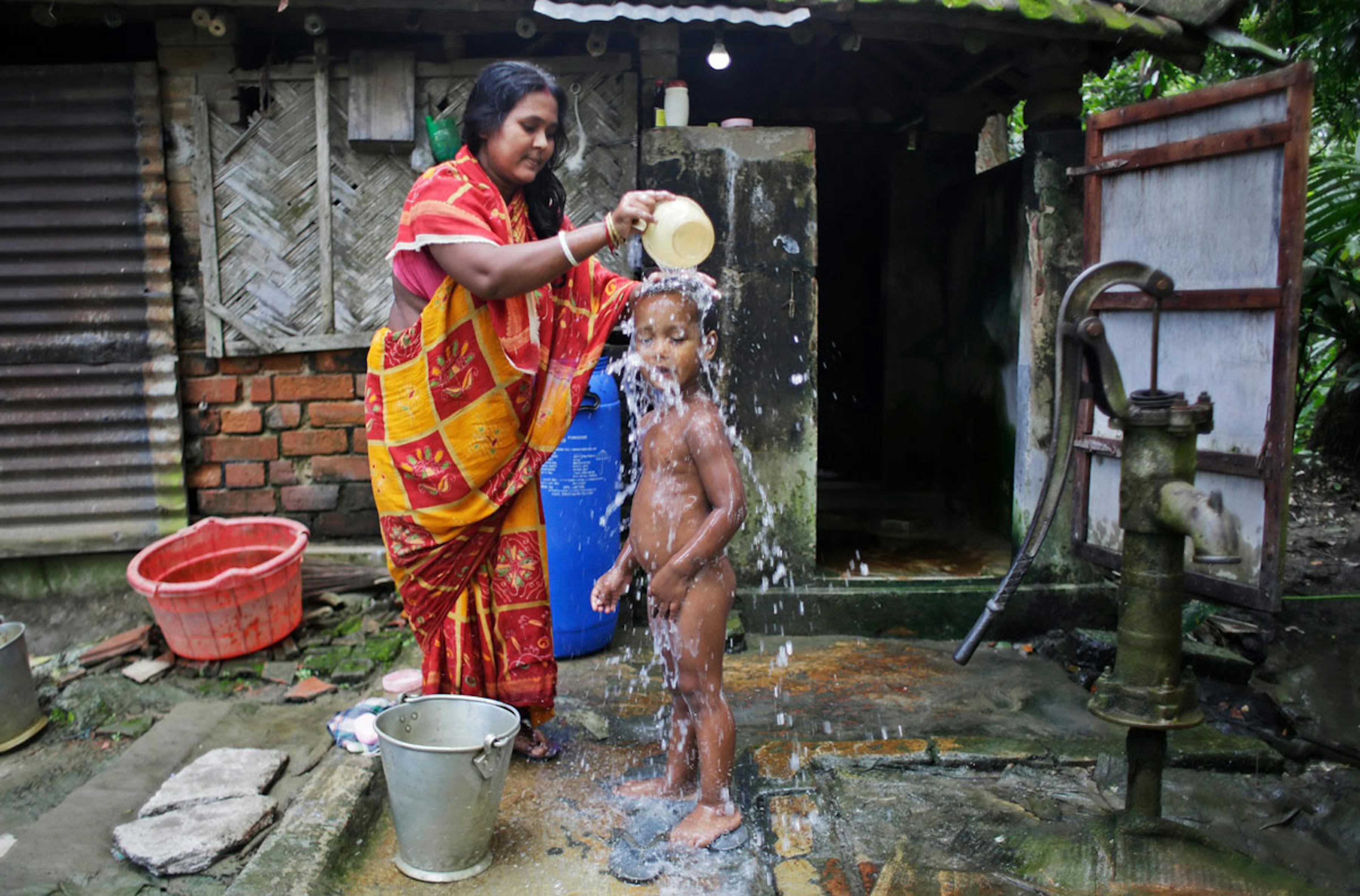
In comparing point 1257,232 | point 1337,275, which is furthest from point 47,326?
point 1337,275

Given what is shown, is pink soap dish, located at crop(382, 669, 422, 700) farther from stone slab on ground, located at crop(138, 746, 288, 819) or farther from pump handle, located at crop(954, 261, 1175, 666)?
pump handle, located at crop(954, 261, 1175, 666)

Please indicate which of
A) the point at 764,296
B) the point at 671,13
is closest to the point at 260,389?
the point at 764,296

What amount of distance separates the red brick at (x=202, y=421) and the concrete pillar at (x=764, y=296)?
2491 mm

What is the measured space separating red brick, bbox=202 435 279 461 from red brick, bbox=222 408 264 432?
0.14 ft

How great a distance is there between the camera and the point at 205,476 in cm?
502

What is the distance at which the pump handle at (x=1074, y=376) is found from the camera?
8.04 feet

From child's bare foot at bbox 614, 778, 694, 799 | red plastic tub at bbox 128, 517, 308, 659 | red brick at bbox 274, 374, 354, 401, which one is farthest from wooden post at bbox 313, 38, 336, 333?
child's bare foot at bbox 614, 778, 694, 799

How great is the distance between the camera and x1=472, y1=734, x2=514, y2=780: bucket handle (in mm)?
2482

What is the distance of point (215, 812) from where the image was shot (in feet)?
10.2

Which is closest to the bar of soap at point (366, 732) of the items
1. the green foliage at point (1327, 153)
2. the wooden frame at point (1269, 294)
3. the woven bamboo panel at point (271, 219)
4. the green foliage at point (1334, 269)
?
the woven bamboo panel at point (271, 219)

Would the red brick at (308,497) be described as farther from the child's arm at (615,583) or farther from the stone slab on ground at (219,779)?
the child's arm at (615,583)

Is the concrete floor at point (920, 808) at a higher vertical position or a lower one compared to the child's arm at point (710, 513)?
lower

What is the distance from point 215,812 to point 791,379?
2956 mm

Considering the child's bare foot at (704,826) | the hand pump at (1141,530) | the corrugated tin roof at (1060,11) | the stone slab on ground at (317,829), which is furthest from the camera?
the corrugated tin roof at (1060,11)
